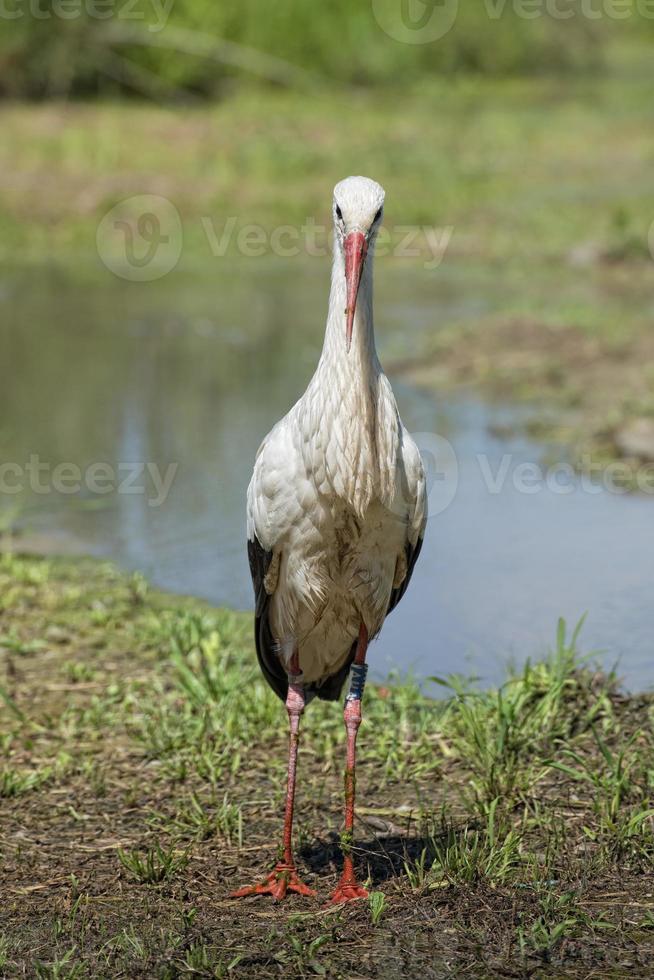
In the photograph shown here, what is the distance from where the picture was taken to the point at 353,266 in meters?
3.54

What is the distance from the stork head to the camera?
354 cm

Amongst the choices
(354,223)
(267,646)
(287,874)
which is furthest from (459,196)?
(287,874)

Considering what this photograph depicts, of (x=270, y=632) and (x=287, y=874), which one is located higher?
(x=270, y=632)

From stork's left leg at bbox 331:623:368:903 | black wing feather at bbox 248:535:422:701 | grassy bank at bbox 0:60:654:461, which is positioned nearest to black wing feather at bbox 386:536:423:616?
black wing feather at bbox 248:535:422:701

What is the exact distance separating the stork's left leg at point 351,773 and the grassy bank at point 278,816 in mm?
99

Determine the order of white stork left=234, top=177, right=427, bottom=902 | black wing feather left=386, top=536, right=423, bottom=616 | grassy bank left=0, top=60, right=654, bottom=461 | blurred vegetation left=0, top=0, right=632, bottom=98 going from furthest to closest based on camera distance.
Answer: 1. blurred vegetation left=0, top=0, right=632, bottom=98
2. grassy bank left=0, top=60, right=654, bottom=461
3. black wing feather left=386, top=536, right=423, bottom=616
4. white stork left=234, top=177, right=427, bottom=902

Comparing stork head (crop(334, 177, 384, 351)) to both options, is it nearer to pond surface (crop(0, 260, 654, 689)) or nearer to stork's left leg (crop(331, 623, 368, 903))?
stork's left leg (crop(331, 623, 368, 903))

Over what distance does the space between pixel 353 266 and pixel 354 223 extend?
13 centimetres

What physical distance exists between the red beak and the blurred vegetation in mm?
15785

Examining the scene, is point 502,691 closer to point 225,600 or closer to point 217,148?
point 225,600

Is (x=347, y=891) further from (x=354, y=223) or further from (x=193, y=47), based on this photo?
(x=193, y=47)

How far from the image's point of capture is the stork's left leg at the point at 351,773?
3781mm

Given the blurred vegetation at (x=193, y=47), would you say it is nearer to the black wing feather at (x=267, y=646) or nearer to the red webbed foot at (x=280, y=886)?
the black wing feather at (x=267, y=646)

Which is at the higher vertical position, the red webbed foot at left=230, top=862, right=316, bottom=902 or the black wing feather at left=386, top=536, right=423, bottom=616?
the black wing feather at left=386, top=536, right=423, bottom=616
